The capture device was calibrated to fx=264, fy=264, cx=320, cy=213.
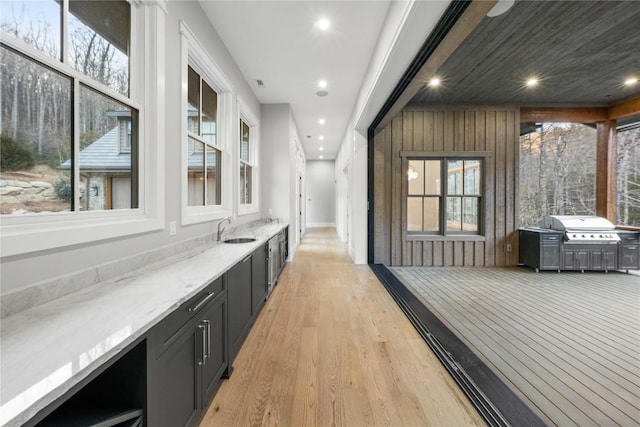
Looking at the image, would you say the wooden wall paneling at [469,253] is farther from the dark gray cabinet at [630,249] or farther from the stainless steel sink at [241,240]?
the stainless steel sink at [241,240]

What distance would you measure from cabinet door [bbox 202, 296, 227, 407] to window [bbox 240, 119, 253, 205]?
9.19 feet

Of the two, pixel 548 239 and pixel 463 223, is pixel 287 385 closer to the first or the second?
pixel 463 223

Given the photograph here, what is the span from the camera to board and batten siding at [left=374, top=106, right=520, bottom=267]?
5098 millimetres

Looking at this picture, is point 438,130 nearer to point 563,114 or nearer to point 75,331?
point 563,114

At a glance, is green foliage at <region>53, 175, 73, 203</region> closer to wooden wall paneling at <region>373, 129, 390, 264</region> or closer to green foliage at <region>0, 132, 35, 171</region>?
green foliage at <region>0, 132, 35, 171</region>

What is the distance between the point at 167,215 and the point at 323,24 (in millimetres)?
2577

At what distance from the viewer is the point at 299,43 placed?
129 inches

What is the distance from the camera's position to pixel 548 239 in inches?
186

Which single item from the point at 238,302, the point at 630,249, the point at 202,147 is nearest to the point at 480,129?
the point at 630,249

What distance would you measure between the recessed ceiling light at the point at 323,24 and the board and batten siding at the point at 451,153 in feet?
8.20

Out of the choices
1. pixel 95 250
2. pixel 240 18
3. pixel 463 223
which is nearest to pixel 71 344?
pixel 95 250

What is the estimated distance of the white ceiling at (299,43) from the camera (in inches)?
106

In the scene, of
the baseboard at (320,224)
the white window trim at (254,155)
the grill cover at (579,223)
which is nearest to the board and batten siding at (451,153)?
the grill cover at (579,223)

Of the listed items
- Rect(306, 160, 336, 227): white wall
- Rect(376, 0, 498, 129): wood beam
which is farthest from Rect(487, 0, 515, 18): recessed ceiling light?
Rect(306, 160, 336, 227): white wall
